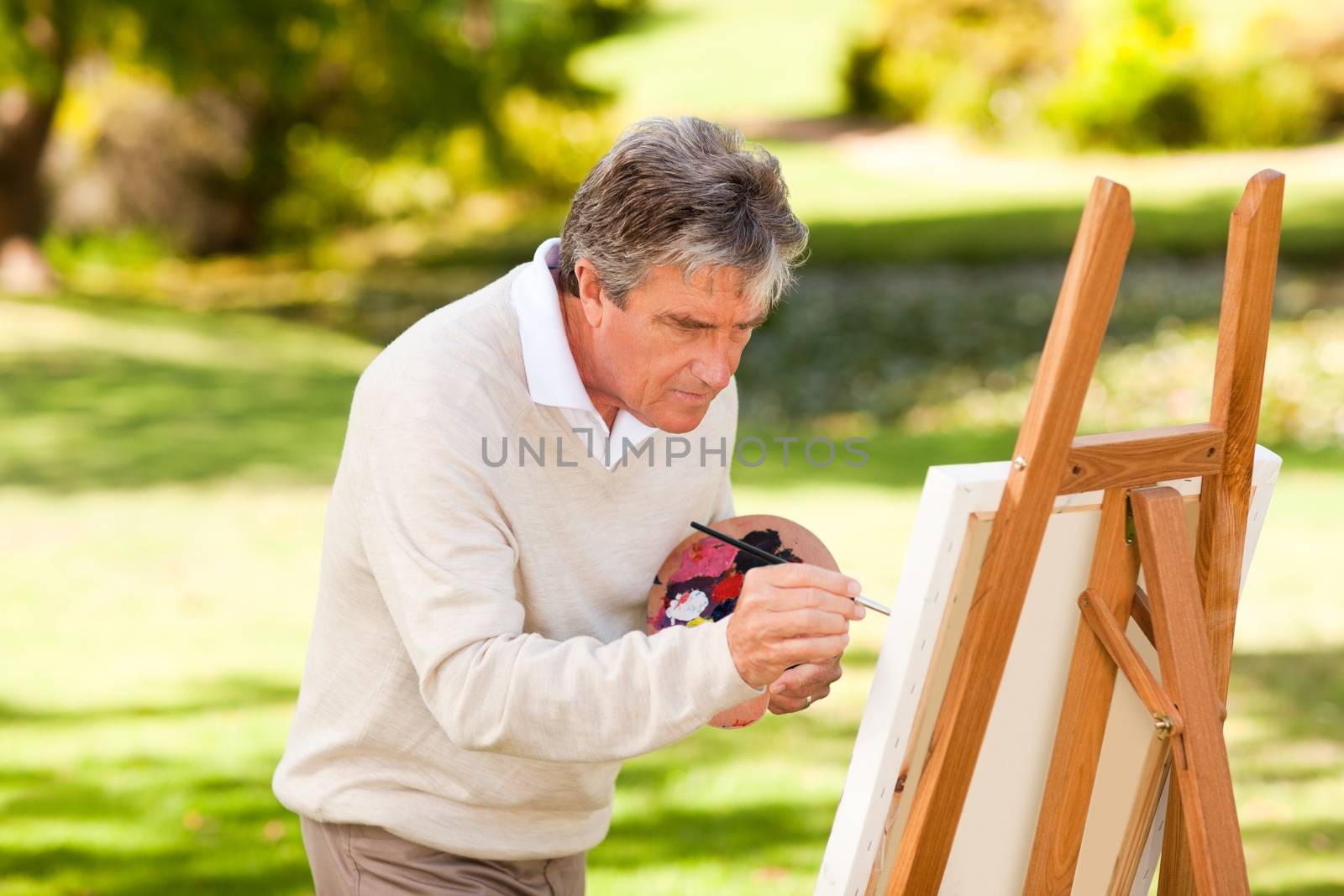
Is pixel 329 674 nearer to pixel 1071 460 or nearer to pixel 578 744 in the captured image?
pixel 578 744

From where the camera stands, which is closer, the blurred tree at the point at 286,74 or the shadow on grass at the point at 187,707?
the shadow on grass at the point at 187,707

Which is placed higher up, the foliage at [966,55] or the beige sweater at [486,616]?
the foliage at [966,55]

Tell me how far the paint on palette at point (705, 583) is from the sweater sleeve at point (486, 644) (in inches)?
12.6

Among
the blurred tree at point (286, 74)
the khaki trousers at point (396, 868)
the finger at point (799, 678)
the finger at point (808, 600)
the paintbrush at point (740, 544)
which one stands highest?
the blurred tree at point (286, 74)

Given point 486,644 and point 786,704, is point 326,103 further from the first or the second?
point 486,644

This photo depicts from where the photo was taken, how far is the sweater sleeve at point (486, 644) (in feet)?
5.84

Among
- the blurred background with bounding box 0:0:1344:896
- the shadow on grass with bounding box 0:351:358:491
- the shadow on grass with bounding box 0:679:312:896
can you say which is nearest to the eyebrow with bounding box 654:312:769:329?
the blurred background with bounding box 0:0:1344:896

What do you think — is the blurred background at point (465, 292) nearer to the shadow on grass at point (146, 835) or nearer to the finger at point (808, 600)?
the shadow on grass at point (146, 835)

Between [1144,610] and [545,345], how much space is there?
2.95 ft

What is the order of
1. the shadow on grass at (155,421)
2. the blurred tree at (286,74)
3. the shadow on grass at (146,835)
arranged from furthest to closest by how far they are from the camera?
the blurred tree at (286,74) → the shadow on grass at (155,421) → the shadow on grass at (146,835)

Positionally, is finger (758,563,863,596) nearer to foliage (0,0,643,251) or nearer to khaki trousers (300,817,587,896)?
khaki trousers (300,817,587,896)

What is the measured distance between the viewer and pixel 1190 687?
1899mm

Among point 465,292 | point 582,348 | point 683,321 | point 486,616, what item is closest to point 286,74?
point 465,292

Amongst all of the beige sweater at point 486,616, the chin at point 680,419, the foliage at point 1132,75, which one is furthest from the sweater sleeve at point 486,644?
the foliage at point 1132,75
